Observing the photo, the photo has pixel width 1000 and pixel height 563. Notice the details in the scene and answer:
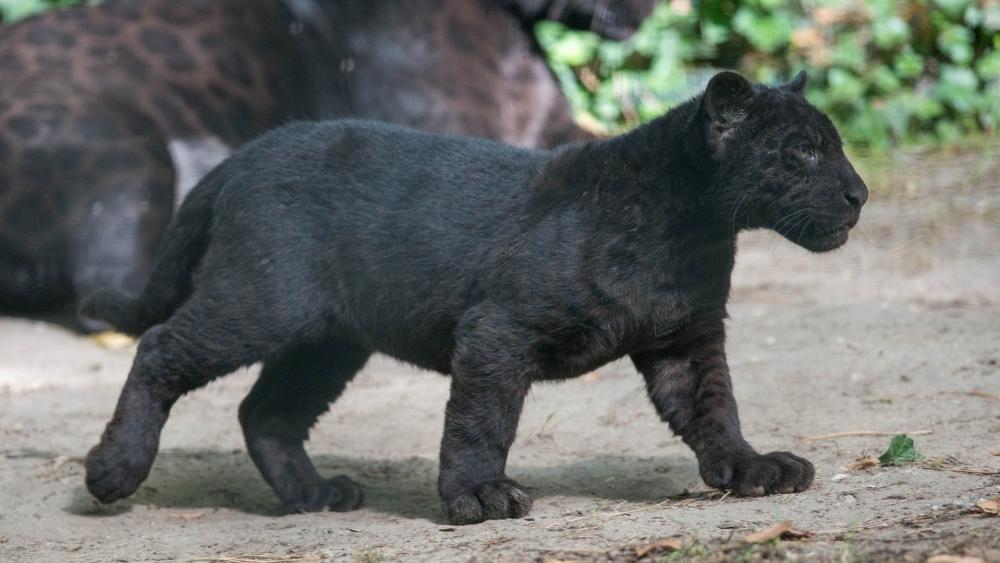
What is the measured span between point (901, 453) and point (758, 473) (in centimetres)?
52

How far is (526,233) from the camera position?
4.14m

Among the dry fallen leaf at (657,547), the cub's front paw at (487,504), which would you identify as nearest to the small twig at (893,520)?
the dry fallen leaf at (657,547)

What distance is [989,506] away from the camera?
11.3 ft

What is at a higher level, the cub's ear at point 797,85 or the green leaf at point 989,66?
the cub's ear at point 797,85

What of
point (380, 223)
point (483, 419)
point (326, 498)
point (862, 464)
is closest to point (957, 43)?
point (862, 464)

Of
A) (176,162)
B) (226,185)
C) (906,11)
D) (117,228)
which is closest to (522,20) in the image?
(176,162)

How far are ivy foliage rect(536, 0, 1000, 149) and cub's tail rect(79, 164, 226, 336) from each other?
5687 millimetres

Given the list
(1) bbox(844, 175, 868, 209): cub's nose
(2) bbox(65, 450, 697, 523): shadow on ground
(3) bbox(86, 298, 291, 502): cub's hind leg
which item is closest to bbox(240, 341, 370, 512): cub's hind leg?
(2) bbox(65, 450, 697, 523): shadow on ground

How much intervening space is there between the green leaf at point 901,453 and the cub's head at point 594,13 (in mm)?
4954

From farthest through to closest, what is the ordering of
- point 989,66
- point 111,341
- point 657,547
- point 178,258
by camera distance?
1. point 989,66
2. point 111,341
3. point 178,258
4. point 657,547

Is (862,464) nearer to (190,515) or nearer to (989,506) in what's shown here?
(989,506)

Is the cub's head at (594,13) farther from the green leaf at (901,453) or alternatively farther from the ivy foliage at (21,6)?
the green leaf at (901,453)

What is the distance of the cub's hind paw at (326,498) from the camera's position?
469 centimetres

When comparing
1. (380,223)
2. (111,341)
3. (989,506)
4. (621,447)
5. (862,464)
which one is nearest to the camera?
(989,506)
